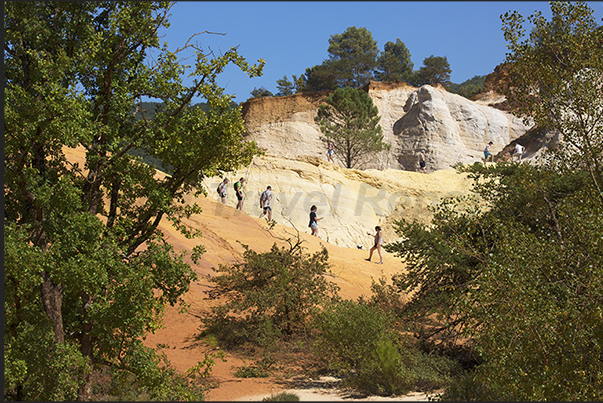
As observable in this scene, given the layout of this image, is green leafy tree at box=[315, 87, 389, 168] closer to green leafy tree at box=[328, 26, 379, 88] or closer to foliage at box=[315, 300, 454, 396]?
green leafy tree at box=[328, 26, 379, 88]

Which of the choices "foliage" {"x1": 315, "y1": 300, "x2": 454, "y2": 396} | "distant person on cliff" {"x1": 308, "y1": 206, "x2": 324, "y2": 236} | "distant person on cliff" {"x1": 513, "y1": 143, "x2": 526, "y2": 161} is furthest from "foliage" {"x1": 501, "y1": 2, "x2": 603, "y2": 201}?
"distant person on cliff" {"x1": 513, "y1": 143, "x2": 526, "y2": 161}

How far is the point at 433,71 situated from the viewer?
63000 mm

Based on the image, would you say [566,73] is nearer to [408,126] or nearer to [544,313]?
[544,313]

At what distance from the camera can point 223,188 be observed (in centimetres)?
2677

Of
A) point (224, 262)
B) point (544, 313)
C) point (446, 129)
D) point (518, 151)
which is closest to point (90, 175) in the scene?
point (544, 313)

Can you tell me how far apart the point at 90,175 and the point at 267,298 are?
17.4 ft

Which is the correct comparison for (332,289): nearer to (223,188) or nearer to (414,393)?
(414,393)

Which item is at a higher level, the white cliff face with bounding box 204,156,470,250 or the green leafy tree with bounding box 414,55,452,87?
the green leafy tree with bounding box 414,55,452,87

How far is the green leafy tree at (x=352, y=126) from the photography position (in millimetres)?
41500

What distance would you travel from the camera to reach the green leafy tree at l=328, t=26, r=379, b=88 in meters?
59.6

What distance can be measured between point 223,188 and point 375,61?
134 ft

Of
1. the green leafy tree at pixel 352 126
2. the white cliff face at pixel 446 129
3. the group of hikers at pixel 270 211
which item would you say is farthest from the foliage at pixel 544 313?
the white cliff face at pixel 446 129

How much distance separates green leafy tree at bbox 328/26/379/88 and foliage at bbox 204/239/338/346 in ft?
154

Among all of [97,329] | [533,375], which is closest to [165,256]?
[97,329]
